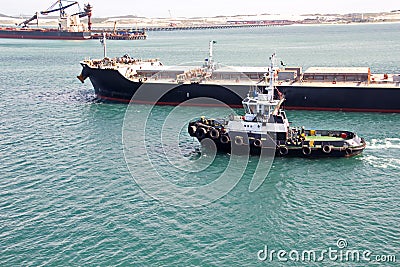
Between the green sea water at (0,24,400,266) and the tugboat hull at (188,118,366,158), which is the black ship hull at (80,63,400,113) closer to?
the green sea water at (0,24,400,266)

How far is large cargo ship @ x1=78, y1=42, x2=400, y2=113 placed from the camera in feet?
200

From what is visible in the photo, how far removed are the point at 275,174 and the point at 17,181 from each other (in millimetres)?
21109

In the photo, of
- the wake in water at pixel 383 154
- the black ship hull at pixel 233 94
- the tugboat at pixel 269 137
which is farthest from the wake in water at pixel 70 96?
the wake in water at pixel 383 154

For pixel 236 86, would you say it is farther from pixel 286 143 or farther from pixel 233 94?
pixel 286 143

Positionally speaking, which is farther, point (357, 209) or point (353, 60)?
point (353, 60)

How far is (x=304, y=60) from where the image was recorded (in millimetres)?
118312

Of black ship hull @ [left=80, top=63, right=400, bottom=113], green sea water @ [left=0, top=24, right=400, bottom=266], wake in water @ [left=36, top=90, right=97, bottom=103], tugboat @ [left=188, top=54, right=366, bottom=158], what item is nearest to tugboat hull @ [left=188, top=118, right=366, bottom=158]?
tugboat @ [left=188, top=54, right=366, bottom=158]

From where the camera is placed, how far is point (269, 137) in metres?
41.1

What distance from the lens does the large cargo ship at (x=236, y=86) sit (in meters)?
60.8

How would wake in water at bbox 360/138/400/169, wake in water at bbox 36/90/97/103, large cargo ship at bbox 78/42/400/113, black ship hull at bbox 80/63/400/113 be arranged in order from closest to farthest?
1. wake in water at bbox 360/138/400/169
2. black ship hull at bbox 80/63/400/113
3. large cargo ship at bbox 78/42/400/113
4. wake in water at bbox 36/90/97/103

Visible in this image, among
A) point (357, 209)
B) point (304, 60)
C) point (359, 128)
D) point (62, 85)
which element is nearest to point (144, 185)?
point (357, 209)

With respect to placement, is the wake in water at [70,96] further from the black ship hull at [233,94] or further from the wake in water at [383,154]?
the wake in water at [383,154]

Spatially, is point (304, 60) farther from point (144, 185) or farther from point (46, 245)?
point (46, 245)

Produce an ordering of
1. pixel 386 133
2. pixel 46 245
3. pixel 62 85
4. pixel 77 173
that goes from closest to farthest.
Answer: pixel 46 245, pixel 77 173, pixel 386 133, pixel 62 85
